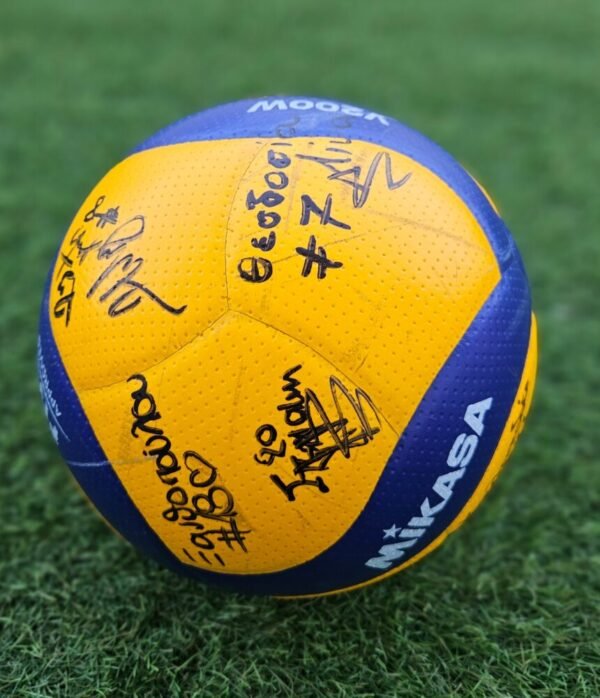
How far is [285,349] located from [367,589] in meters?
0.86

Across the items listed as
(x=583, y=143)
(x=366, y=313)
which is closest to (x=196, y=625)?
(x=366, y=313)

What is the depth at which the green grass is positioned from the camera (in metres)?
1.86

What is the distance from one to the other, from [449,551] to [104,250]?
1252 mm

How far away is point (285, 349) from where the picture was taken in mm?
1508

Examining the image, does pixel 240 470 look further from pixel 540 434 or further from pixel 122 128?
pixel 122 128

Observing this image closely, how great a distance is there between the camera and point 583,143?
466 centimetres

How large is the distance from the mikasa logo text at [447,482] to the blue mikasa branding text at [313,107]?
0.70 m
